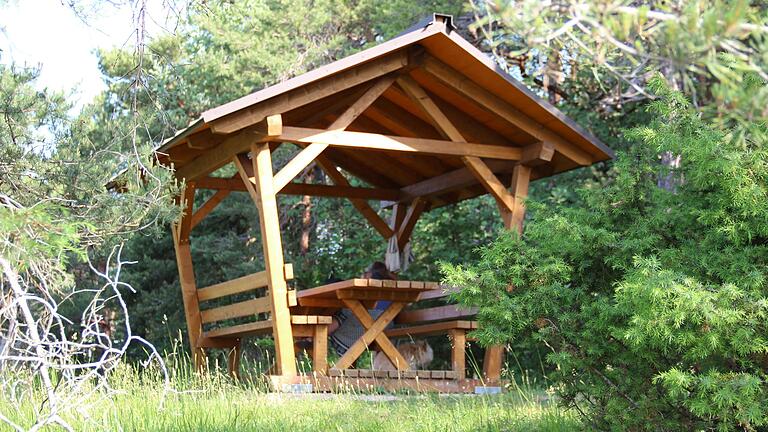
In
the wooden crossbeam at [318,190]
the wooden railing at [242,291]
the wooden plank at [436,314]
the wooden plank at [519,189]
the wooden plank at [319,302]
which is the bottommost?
the wooden plank at [436,314]

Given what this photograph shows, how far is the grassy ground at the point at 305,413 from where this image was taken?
5.46 m

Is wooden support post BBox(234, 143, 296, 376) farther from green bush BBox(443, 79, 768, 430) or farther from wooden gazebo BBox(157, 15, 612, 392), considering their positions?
green bush BBox(443, 79, 768, 430)

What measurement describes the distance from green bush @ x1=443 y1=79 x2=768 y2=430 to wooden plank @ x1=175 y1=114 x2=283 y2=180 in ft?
9.81

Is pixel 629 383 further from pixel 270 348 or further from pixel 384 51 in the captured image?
pixel 270 348

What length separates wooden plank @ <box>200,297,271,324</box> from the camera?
8760mm

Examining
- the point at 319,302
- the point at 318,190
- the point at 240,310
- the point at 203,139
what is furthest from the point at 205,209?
the point at 319,302

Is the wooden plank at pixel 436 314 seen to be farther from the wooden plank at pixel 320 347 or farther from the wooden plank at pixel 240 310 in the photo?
the wooden plank at pixel 240 310

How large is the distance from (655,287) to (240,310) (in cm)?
594

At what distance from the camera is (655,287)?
4035mm

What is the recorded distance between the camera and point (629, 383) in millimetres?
4641

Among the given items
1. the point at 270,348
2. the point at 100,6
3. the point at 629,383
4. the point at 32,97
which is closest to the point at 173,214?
the point at 32,97

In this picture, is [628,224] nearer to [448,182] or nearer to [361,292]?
[361,292]

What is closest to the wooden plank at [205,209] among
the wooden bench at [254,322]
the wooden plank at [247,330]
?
the wooden bench at [254,322]

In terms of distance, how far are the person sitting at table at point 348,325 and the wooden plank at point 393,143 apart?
5.94 feet
